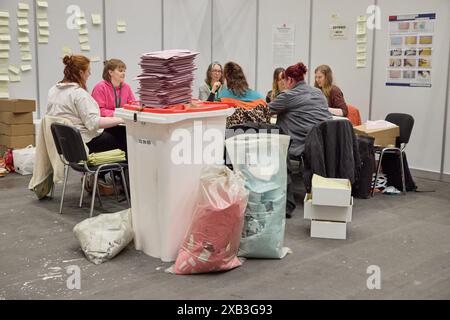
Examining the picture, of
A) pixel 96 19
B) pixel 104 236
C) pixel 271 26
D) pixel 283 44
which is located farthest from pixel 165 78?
pixel 271 26

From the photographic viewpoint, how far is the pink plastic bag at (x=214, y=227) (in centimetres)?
340

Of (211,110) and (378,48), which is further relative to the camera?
(378,48)

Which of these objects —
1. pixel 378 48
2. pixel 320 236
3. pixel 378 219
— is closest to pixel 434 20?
pixel 378 48

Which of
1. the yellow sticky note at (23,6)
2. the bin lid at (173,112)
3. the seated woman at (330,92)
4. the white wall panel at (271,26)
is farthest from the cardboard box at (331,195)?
the yellow sticky note at (23,6)

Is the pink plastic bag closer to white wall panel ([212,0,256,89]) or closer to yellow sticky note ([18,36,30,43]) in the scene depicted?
yellow sticky note ([18,36,30,43])

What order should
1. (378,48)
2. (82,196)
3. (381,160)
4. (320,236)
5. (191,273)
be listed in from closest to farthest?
1. (191,273)
2. (320,236)
3. (82,196)
4. (381,160)
5. (378,48)

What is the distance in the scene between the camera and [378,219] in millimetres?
4688

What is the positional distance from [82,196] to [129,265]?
1550mm

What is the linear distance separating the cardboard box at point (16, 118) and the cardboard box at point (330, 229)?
397cm

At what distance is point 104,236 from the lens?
12.3 ft

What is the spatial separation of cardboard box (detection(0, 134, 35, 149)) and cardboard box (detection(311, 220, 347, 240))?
396 centimetres

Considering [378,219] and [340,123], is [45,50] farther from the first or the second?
[378,219]

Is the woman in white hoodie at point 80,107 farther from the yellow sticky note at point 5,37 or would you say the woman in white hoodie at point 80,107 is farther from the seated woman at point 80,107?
the yellow sticky note at point 5,37

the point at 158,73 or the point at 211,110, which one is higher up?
the point at 158,73
